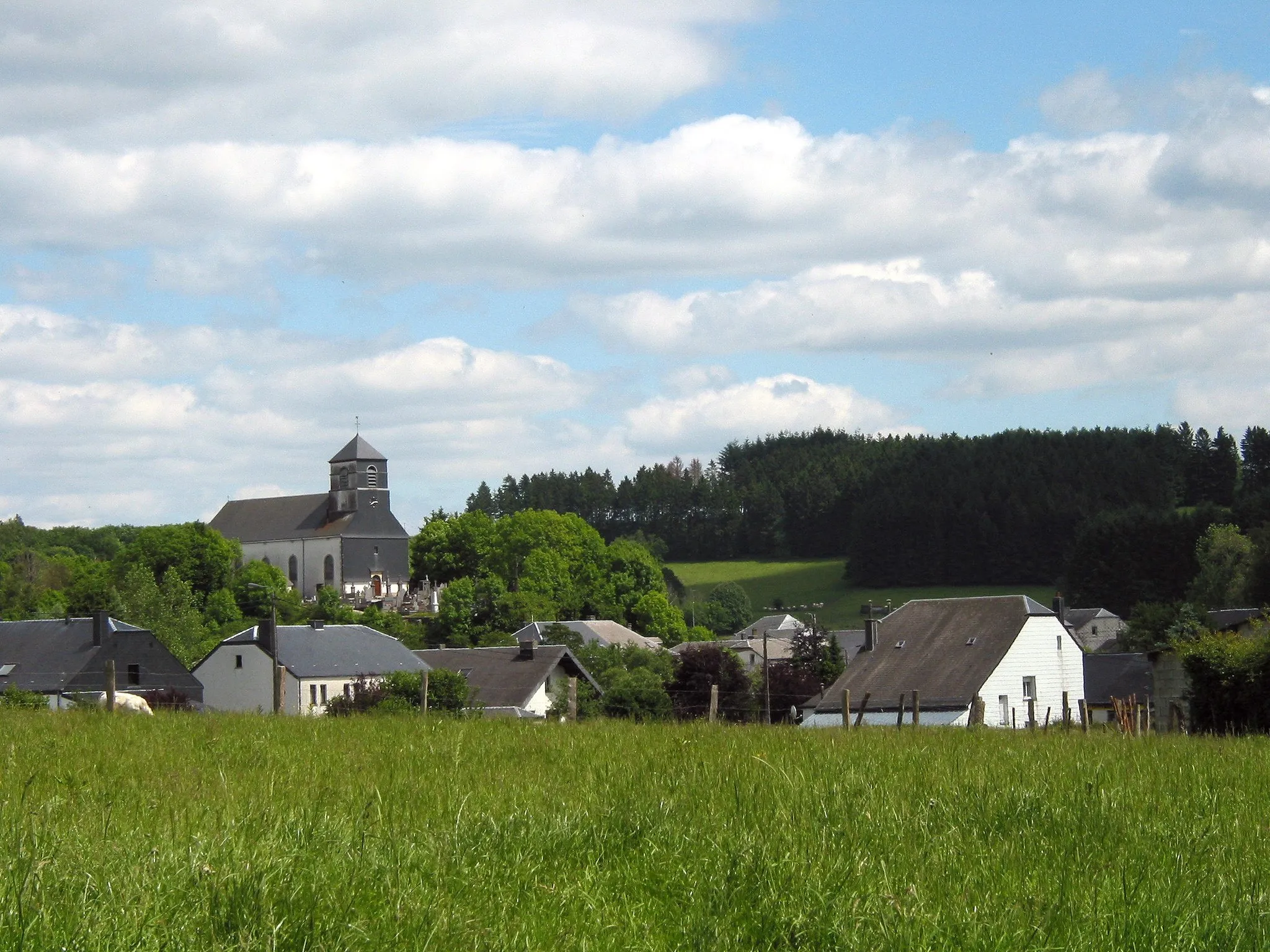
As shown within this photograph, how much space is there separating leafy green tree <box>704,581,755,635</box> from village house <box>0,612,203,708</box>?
81317 mm

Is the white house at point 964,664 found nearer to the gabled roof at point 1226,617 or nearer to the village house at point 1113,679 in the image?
the village house at point 1113,679

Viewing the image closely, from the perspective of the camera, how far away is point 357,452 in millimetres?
173750

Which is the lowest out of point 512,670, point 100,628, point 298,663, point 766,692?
point 766,692

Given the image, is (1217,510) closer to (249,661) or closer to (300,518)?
(249,661)

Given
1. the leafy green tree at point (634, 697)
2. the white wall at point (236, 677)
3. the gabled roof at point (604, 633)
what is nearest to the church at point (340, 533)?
the gabled roof at point (604, 633)

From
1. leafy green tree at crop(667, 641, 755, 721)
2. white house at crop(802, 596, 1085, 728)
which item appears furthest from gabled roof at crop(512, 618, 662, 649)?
white house at crop(802, 596, 1085, 728)

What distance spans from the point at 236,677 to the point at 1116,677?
46.4 metres

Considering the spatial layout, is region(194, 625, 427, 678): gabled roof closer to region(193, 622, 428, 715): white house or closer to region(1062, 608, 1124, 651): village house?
region(193, 622, 428, 715): white house

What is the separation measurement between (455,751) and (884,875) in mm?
5248

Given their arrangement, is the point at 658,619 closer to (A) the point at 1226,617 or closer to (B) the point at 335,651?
(B) the point at 335,651

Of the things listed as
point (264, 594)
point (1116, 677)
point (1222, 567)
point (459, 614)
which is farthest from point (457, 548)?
point (1116, 677)

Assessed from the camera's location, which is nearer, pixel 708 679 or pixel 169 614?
pixel 708 679

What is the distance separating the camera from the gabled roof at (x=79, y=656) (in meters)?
70.1

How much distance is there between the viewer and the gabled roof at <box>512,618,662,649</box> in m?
101
